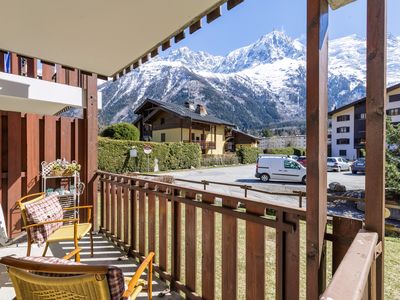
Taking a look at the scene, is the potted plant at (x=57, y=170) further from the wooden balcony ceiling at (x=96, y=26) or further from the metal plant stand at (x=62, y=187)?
the wooden balcony ceiling at (x=96, y=26)

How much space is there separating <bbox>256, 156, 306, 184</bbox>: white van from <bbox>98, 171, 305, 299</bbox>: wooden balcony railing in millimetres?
11631

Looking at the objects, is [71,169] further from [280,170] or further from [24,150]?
[280,170]

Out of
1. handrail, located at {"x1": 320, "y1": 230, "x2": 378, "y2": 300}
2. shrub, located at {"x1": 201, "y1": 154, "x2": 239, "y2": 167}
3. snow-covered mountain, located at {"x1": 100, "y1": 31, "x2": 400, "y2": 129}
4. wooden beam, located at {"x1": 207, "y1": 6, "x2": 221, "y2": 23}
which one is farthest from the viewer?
snow-covered mountain, located at {"x1": 100, "y1": 31, "x2": 400, "y2": 129}

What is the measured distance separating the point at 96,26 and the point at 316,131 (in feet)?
6.37

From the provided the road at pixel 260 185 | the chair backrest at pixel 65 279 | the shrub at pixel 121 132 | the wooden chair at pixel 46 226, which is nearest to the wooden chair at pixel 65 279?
the chair backrest at pixel 65 279

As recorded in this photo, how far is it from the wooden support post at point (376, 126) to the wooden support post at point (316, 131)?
0.57 ft

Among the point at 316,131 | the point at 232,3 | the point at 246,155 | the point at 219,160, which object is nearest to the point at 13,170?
the point at 232,3

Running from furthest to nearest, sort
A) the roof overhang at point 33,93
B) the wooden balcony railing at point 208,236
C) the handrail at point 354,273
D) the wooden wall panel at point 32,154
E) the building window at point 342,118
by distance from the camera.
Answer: the building window at point 342,118
the wooden wall panel at point 32,154
the roof overhang at point 33,93
the wooden balcony railing at point 208,236
the handrail at point 354,273

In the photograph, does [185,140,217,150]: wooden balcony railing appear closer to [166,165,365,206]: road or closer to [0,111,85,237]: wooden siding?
[166,165,365,206]: road

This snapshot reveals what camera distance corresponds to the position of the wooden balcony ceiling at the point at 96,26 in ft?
6.47

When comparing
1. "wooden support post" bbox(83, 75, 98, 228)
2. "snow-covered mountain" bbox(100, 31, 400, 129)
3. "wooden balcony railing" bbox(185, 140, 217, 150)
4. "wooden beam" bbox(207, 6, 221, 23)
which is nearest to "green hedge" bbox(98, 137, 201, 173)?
"wooden balcony railing" bbox(185, 140, 217, 150)

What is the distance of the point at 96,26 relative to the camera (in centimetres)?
226

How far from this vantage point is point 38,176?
3.85 m

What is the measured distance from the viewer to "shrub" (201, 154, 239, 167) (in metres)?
23.5
